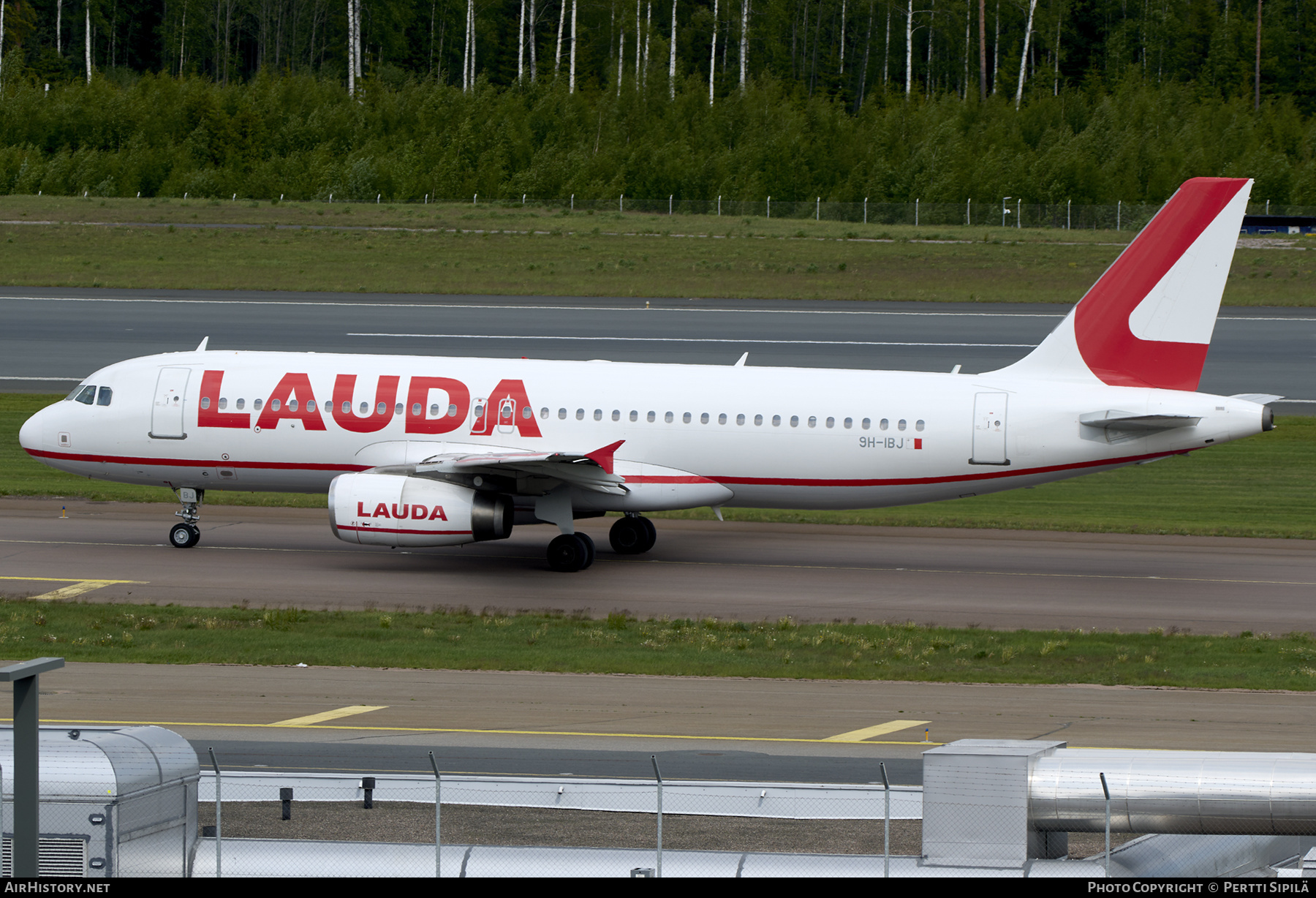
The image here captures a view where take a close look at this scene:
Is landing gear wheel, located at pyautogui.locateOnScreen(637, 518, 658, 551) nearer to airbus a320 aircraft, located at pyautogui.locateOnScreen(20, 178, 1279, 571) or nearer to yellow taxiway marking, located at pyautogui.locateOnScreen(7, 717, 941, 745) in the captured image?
airbus a320 aircraft, located at pyautogui.locateOnScreen(20, 178, 1279, 571)

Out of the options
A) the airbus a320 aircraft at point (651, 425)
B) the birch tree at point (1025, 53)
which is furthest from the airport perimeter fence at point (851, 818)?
→ the birch tree at point (1025, 53)

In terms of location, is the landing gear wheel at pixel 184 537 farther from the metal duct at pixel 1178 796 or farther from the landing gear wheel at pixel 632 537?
the metal duct at pixel 1178 796

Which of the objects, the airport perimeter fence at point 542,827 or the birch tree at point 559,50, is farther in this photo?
the birch tree at point 559,50

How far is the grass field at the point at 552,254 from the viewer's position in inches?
3401

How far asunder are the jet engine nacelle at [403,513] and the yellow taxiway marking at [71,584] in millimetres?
4566

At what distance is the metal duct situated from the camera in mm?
14227

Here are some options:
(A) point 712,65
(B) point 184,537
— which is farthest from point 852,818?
(A) point 712,65

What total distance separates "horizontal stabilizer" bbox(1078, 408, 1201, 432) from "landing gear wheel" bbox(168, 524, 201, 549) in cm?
2030

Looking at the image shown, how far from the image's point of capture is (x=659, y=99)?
440 feet

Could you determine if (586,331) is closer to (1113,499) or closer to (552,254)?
(552,254)

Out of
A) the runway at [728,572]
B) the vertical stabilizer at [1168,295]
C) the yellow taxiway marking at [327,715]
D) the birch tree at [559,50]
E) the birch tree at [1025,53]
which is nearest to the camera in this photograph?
the yellow taxiway marking at [327,715]

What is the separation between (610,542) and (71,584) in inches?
473

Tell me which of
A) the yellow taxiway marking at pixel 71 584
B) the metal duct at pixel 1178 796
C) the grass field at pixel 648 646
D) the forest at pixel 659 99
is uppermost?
the forest at pixel 659 99

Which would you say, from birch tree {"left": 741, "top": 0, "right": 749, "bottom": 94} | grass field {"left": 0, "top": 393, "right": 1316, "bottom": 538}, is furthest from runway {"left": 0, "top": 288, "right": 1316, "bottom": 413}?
birch tree {"left": 741, "top": 0, "right": 749, "bottom": 94}
